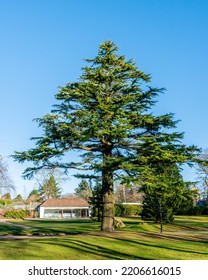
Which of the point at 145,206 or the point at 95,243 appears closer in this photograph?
the point at 95,243

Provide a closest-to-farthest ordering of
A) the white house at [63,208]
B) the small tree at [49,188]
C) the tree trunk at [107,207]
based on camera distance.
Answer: the tree trunk at [107,207]
the white house at [63,208]
the small tree at [49,188]

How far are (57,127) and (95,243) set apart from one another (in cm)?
A: 821

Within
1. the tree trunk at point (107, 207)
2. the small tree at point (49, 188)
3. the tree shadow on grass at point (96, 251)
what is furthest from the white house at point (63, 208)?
the tree shadow on grass at point (96, 251)

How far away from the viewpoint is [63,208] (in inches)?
2751

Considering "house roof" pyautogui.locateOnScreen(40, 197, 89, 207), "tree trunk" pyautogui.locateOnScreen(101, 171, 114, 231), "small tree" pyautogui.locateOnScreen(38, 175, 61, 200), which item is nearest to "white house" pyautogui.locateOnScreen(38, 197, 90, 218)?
"house roof" pyautogui.locateOnScreen(40, 197, 89, 207)

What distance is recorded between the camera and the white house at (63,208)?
69.9m

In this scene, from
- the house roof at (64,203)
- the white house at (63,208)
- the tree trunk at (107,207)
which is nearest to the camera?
the tree trunk at (107,207)

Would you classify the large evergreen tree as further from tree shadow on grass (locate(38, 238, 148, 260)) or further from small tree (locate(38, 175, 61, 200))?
small tree (locate(38, 175, 61, 200))

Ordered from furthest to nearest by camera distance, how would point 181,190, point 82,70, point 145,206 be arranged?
point 145,206 < point 82,70 < point 181,190

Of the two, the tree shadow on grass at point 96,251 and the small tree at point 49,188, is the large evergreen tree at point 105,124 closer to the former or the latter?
the tree shadow on grass at point 96,251

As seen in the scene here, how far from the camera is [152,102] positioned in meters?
23.8
